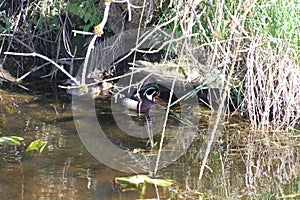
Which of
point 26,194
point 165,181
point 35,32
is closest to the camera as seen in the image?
point 26,194

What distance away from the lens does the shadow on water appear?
3674 mm

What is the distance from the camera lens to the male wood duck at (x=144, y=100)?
5805 millimetres

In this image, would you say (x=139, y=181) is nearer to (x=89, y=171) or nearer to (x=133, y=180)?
(x=133, y=180)

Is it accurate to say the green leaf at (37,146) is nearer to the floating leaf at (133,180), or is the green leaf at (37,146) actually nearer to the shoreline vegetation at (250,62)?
the shoreline vegetation at (250,62)

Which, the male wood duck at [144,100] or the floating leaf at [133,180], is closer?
the floating leaf at [133,180]

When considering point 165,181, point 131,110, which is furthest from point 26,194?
point 131,110

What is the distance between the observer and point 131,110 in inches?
230

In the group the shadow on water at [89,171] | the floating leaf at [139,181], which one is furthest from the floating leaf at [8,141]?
the floating leaf at [139,181]

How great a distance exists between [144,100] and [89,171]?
6.21 ft

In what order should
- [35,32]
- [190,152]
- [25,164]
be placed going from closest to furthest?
[25,164] → [190,152] → [35,32]

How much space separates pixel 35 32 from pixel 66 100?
1102 mm

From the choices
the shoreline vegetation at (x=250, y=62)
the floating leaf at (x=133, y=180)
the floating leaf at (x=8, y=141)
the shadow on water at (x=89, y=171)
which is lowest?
the shadow on water at (x=89, y=171)

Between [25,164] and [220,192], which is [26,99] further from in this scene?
[220,192]

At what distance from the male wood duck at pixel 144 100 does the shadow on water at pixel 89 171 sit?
0.65 meters
